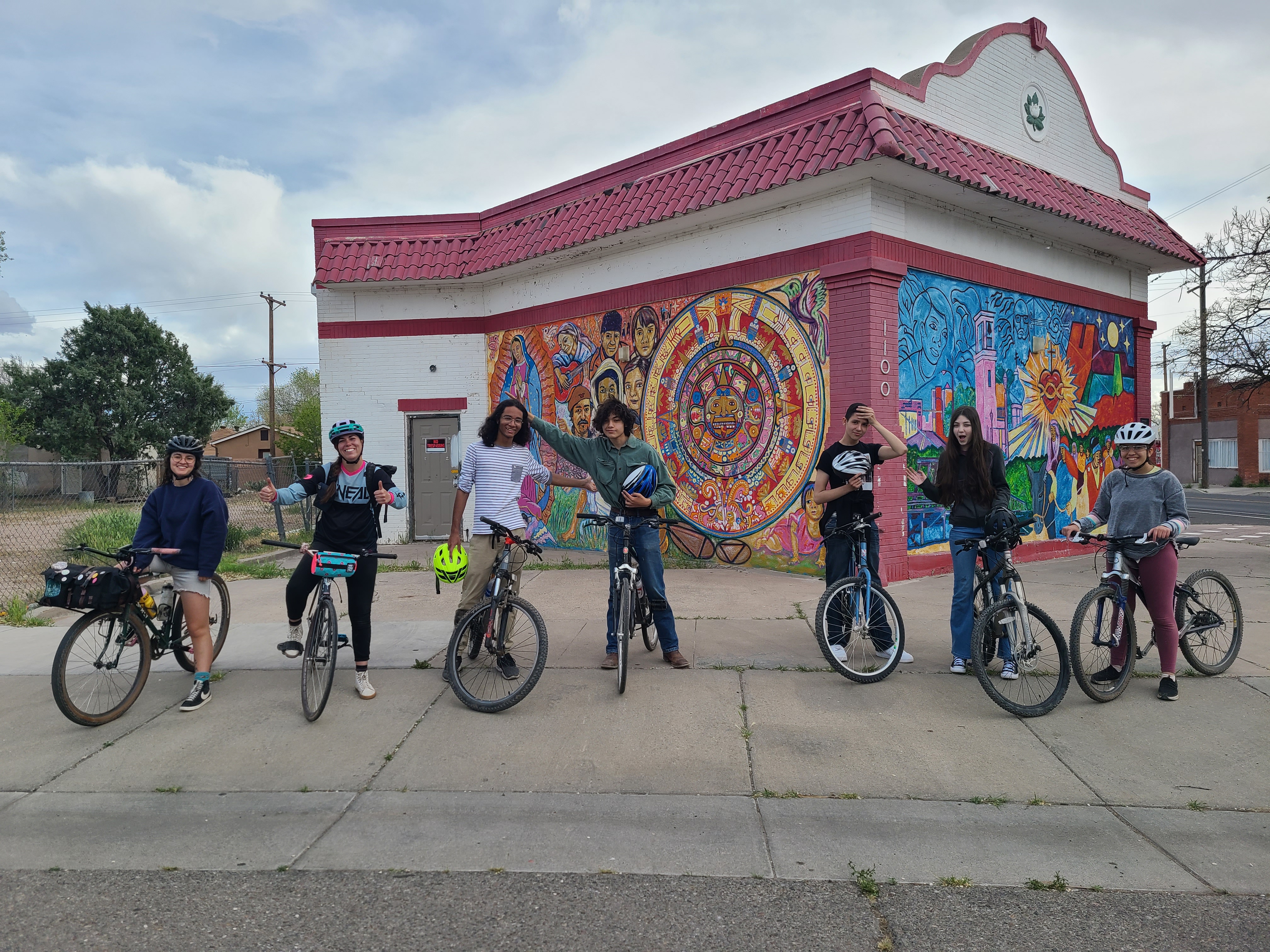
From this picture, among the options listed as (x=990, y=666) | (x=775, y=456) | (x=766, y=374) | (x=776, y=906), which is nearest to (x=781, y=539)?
(x=775, y=456)

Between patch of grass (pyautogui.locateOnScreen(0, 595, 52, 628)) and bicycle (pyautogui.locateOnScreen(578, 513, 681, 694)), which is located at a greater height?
bicycle (pyautogui.locateOnScreen(578, 513, 681, 694))

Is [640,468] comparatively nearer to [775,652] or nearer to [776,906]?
[775,652]

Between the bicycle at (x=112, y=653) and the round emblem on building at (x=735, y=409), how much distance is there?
6.56 m

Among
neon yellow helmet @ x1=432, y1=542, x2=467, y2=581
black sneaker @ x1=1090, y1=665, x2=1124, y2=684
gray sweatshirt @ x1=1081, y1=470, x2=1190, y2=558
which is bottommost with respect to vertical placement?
black sneaker @ x1=1090, y1=665, x2=1124, y2=684

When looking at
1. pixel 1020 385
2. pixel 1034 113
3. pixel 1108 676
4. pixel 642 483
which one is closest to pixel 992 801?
pixel 1108 676

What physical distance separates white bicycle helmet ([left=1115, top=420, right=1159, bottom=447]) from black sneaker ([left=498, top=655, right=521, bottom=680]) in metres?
4.20

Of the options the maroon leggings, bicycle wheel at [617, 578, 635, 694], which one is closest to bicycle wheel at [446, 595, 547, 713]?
bicycle wheel at [617, 578, 635, 694]

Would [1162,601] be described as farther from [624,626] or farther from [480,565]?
[480,565]

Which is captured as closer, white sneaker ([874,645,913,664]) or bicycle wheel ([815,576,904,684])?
bicycle wheel ([815,576,904,684])

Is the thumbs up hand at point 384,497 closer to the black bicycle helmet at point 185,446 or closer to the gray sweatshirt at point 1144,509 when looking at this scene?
the black bicycle helmet at point 185,446

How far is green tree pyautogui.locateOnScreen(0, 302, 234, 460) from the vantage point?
4159 cm

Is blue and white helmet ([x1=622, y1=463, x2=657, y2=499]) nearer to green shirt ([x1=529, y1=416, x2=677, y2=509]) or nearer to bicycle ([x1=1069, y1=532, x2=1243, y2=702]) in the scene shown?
green shirt ([x1=529, y1=416, x2=677, y2=509])

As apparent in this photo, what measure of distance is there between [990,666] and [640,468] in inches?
107

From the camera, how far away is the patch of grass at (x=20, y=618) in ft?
27.8
